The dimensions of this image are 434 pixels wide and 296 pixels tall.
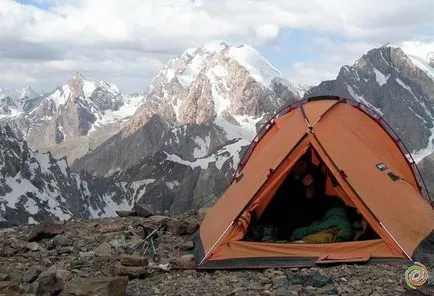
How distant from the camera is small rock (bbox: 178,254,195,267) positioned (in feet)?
40.4

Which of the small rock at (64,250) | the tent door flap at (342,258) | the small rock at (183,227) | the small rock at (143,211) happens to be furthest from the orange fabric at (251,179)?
the small rock at (143,211)

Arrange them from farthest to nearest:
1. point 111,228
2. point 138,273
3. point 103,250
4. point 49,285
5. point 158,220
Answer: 1. point 158,220
2. point 111,228
3. point 103,250
4. point 138,273
5. point 49,285

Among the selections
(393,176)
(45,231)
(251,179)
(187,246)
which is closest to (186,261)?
(187,246)

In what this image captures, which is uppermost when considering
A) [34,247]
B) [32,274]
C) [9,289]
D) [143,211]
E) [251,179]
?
[251,179]

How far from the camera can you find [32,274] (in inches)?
473

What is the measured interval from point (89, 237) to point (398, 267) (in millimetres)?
7897

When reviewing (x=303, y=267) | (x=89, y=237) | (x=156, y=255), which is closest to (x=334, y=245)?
(x=303, y=267)

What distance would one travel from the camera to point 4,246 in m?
14.6

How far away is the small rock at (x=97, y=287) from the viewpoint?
9.53m

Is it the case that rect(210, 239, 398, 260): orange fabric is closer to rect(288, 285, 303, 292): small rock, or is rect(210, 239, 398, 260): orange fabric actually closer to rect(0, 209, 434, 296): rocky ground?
rect(0, 209, 434, 296): rocky ground

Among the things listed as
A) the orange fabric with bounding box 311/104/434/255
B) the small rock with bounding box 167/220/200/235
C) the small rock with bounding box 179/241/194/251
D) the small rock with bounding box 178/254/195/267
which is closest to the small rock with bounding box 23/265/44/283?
the small rock with bounding box 178/254/195/267

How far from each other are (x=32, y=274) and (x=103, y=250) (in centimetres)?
217

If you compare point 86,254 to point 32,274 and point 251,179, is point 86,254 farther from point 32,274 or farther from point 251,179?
point 251,179

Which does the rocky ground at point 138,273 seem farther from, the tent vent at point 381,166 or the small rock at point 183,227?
the tent vent at point 381,166
